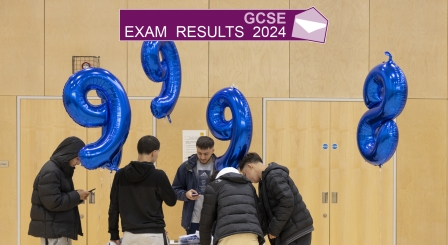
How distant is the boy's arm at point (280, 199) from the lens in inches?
169

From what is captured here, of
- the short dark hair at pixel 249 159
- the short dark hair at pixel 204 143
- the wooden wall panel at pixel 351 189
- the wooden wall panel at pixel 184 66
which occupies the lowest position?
the wooden wall panel at pixel 351 189

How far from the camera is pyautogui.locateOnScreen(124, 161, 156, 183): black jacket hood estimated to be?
4.25 meters

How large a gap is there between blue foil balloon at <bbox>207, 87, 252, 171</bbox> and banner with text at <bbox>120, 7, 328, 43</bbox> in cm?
50

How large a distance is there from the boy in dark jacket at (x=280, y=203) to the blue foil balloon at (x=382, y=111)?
28.4 inches

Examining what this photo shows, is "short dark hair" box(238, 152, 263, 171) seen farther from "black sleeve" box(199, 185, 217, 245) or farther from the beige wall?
the beige wall

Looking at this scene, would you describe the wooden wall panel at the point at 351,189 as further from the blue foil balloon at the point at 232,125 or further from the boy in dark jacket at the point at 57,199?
the boy in dark jacket at the point at 57,199

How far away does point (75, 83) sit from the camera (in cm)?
439

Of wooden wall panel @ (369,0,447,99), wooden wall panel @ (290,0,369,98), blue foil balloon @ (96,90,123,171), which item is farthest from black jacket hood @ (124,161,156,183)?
wooden wall panel @ (369,0,447,99)

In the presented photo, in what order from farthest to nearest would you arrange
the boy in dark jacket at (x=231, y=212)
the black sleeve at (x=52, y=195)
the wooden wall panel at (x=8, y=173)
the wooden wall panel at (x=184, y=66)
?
the wooden wall panel at (x=184, y=66) < the wooden wall panel at (x=8, y=173) < the black sleeve at (x=52, y=195) < the boy in dark jacket at (x=231, y=212)

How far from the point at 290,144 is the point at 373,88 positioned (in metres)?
2.23

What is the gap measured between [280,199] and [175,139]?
8.75 feet

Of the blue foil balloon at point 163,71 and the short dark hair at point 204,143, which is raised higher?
the blue foil balloon at point 163,71

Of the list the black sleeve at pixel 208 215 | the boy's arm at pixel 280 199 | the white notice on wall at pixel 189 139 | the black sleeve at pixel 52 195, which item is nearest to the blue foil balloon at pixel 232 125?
the boy's arm at pixel 280 199

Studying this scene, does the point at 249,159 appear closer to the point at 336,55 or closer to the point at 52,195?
the point at 52,195
